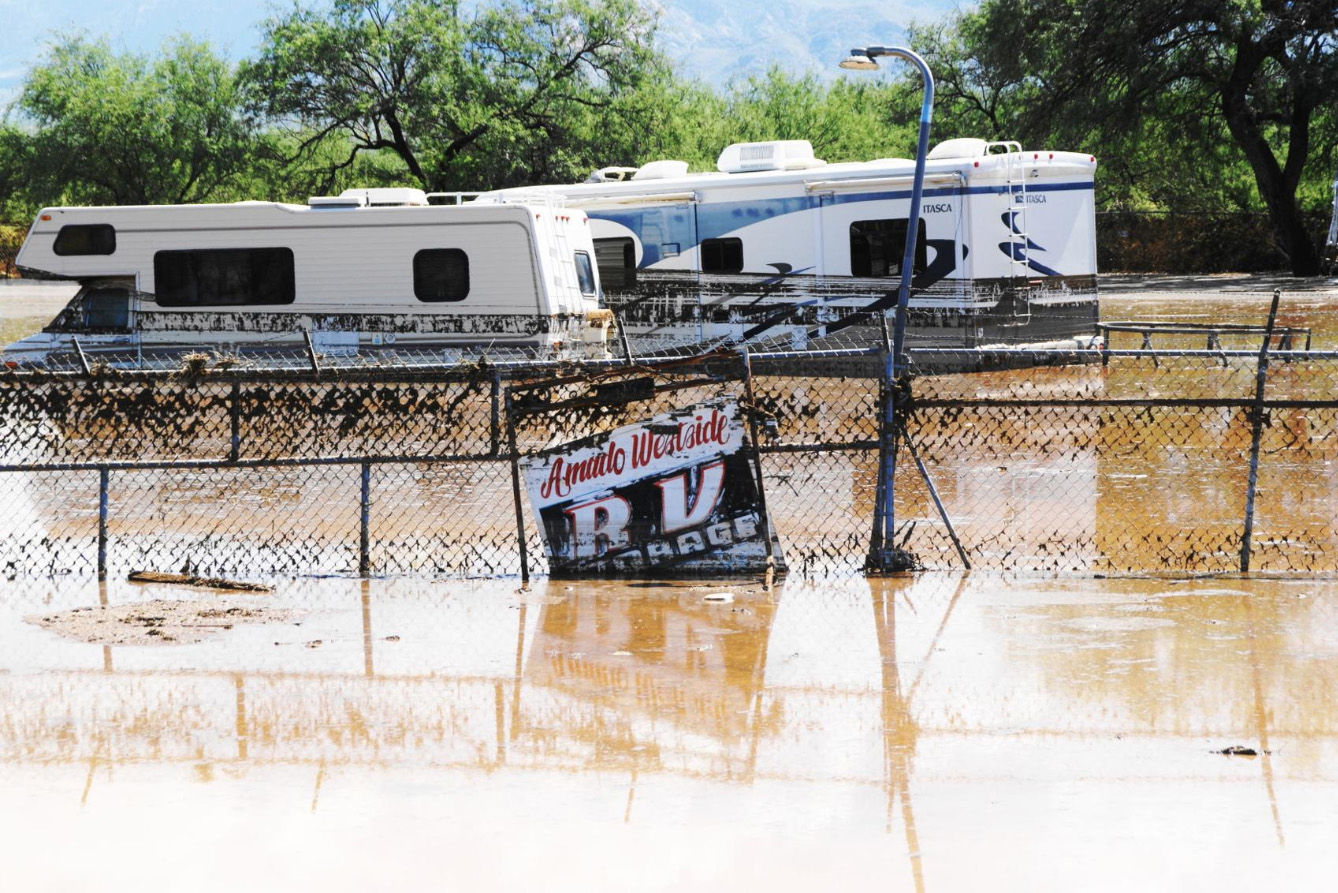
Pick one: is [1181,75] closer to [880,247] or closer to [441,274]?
[880,247]

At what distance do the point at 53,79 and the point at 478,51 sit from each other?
661 inches

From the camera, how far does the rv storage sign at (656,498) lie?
9312 mm

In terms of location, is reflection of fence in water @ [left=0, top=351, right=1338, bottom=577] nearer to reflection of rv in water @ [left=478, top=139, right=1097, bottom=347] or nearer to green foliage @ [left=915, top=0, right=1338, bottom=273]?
reflection of rv in water @ [left=478, top=139, right=1097, bottom=347]

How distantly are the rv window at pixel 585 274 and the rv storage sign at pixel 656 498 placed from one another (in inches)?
443

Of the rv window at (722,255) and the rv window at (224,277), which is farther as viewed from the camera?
the rv window at (722,255)

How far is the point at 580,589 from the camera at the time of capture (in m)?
9.37

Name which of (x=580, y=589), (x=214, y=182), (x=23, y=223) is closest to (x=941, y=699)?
(x=580, y=589)

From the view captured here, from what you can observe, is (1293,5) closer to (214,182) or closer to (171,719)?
(214,182)

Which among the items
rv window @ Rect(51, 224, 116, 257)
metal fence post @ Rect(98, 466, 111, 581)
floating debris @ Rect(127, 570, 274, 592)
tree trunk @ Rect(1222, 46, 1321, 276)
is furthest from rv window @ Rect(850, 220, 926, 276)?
tree trunk @ Rect(1222, 46, 1321, 276)

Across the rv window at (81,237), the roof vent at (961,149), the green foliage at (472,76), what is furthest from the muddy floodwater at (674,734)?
the green foliage at (472,76)

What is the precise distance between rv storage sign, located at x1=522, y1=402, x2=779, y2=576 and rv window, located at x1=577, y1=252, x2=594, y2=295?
11.2 metres

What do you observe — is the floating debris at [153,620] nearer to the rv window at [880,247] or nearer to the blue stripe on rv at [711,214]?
the rv window at [880,247]

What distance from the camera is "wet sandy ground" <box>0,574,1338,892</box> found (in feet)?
17.2

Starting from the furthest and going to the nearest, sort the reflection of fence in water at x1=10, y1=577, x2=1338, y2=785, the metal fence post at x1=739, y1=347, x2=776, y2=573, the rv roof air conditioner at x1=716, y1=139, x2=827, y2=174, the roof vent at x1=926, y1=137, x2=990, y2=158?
1. the rv roof air conditioner at x1=716, y1=139, x2=827, y2=174
2. the roof vent at x1=926, y1=137, x2=990, y2=158
3. the metal fence post at x1=739, y1=347, x2=776, y2=573
4. the reflection of fence in water at x1=10, y1=577, x2=1338, y2=785
